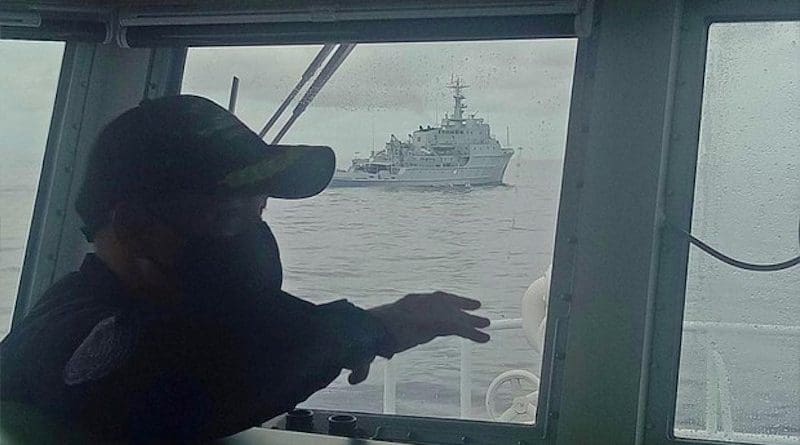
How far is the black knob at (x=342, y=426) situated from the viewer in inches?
75.5

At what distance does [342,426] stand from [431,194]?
52 centimetres

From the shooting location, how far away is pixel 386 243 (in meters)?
2.03

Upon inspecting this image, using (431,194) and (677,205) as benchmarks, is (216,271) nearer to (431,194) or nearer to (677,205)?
(431,194)

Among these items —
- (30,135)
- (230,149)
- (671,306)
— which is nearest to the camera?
(671,306)

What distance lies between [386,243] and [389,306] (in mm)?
137

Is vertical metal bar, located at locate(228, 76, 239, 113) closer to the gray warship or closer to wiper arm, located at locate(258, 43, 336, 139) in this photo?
wiper arm, located at locate(258, 43, 336, 139)

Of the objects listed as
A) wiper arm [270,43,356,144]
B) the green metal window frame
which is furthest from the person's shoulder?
the green metal window frame

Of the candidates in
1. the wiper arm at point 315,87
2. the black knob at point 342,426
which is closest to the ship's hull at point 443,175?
the wiper arm at point 315,87

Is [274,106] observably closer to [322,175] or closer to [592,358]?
[322,175]

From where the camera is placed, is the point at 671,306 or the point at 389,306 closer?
the point at 671,306

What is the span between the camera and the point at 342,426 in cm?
193

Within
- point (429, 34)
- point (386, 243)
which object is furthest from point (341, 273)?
point (429, 34)

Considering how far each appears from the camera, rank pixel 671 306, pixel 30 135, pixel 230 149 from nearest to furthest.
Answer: pixel 671 306, pixel 230 149, pixel 30 135

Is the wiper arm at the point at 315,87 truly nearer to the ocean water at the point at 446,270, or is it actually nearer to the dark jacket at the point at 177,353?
the ocean water at the point at 446,270
